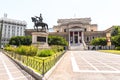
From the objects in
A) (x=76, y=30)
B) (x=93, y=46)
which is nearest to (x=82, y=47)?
(x=93, y=46)

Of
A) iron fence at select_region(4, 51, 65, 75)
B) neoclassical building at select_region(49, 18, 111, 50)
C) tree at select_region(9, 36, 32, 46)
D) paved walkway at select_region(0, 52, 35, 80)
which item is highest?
neoclassical building at select_region(49, 18, 111, 50)

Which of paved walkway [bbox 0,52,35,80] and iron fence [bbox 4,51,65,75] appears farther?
iron fence [bbox 4,51,65,75]

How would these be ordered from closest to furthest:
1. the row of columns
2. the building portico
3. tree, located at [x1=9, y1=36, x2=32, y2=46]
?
tree, located at [x1=9, y1=36, x2=32, y2=46] → the building portico → the row of columns

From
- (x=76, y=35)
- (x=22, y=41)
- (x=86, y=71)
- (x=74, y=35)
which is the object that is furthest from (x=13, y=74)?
(x=76, y=35)

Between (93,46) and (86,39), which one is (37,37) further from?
(86,39)

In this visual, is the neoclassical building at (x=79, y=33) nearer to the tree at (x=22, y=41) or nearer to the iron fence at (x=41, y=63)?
the tree at (x=22, y=41)

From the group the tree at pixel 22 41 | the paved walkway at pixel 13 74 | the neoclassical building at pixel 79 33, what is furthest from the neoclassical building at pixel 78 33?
the paved walkway at pixel 13 74

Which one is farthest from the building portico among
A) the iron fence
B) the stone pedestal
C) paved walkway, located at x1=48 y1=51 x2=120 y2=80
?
the iron fence

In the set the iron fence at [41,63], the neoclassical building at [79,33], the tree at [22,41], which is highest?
the neoclassical building at [79,33]

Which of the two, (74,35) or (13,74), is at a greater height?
(74,35)

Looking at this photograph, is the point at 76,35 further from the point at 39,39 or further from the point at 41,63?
the point at 41,63

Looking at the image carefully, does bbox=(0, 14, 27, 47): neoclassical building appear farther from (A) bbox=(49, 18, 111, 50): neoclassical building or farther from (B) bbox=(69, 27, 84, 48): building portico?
(B) bbox=(69, 27, 84, 48): building portico

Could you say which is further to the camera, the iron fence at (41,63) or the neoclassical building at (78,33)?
the neoclassical building at (78,33)

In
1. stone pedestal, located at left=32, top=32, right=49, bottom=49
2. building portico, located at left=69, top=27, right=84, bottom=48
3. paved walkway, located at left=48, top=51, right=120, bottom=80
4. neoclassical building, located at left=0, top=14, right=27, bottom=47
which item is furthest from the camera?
neoclassical building, located at left=0, top=14, right=27, bottom=47
